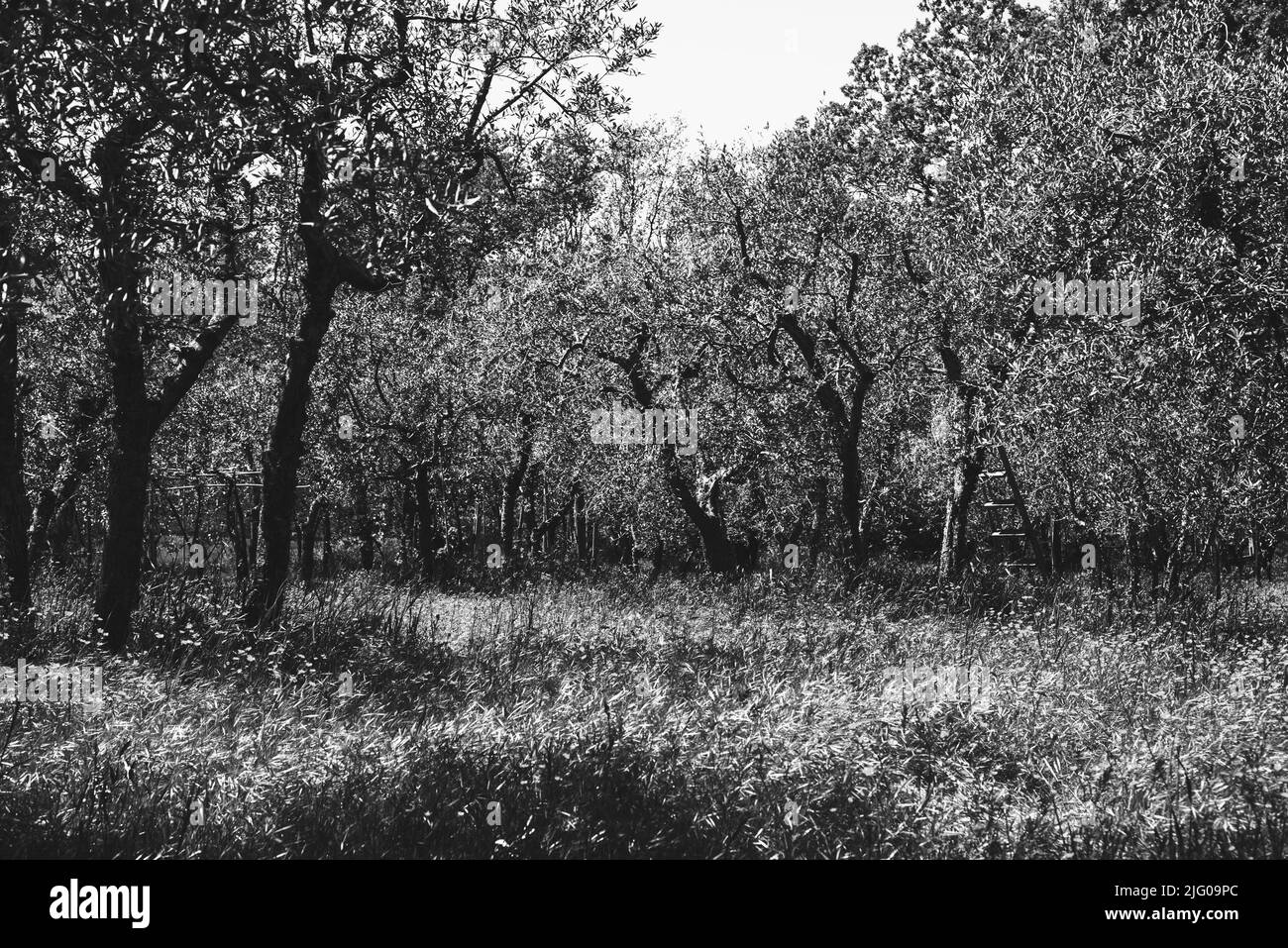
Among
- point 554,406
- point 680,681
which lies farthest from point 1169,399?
point 554,406

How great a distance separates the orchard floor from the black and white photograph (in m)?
0.05

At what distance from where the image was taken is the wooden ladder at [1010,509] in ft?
55.2

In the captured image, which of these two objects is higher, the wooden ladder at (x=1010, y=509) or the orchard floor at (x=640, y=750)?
the wooden ladder at (x=1010, y=509)

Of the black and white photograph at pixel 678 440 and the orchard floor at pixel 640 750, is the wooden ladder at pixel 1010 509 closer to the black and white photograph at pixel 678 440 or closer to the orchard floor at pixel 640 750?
the black and white photograph at pixel 678 440

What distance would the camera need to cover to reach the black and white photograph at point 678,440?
21.6ft

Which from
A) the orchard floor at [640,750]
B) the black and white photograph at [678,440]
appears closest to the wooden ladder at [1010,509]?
the black and white photograph at [678,440]

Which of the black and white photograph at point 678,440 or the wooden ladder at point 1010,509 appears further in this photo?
the wooden ladder at point 1010,509

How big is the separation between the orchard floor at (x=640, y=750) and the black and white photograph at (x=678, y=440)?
5 centimetres

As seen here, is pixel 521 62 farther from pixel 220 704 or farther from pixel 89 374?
pixel 89 374

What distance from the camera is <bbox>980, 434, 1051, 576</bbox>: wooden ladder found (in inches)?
663

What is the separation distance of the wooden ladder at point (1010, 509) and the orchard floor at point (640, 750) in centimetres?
520

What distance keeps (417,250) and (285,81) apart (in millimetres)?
2409

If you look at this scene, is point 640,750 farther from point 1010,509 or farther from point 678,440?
point 1010,509

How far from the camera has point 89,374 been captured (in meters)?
20.8
